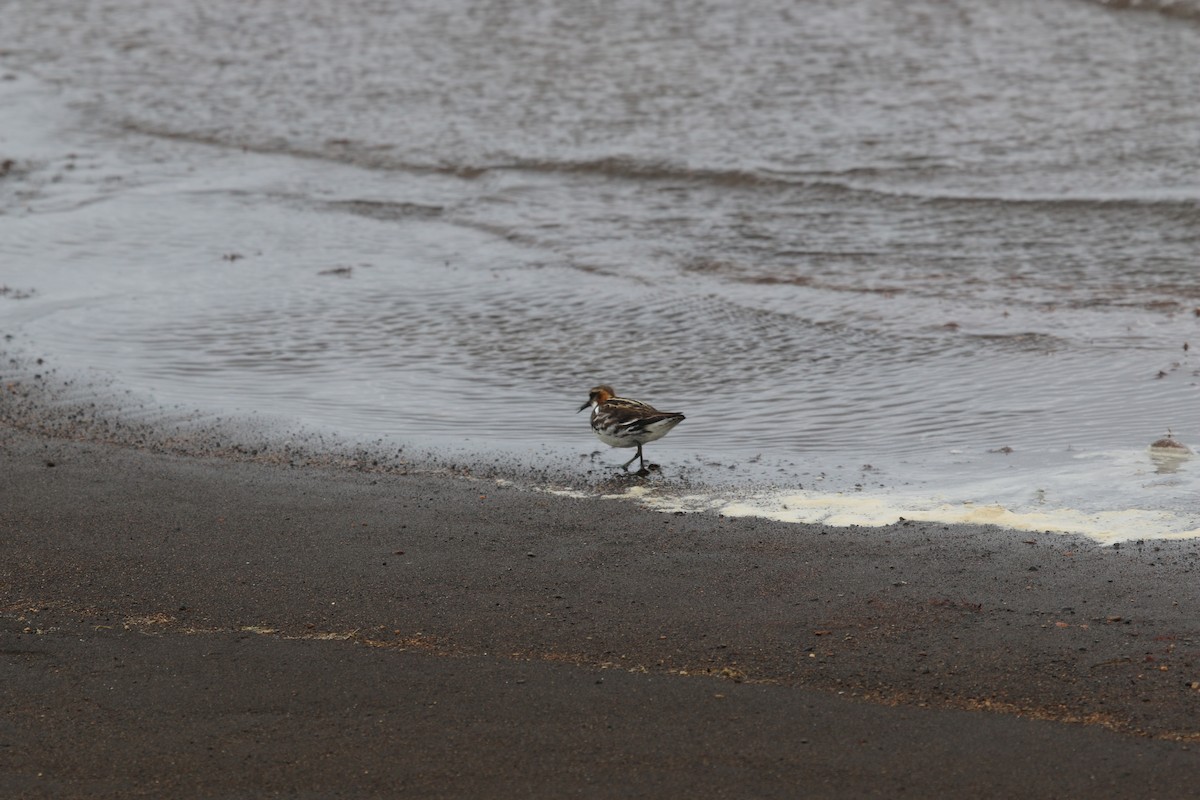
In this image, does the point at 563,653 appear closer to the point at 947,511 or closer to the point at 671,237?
the point at 947,511

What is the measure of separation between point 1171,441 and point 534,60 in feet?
49.8

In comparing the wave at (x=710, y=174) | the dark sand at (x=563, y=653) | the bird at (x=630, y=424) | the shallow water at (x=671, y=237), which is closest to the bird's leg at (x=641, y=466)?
the bird at (x=630, y=424)

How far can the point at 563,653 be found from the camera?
5406mm

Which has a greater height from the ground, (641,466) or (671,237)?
(671,237)

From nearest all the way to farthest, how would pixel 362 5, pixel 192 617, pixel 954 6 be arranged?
pixel 192 617
pixel 954 6
pixel 362 5

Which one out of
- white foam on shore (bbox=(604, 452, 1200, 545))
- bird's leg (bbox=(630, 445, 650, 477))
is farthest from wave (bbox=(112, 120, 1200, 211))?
bird's leg (bbox=(630, 445, 650, 477))

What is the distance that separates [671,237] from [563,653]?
8365 millimetres

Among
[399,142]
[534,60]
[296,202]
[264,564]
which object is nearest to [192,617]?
[264,564]

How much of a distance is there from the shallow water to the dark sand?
85 centimetres

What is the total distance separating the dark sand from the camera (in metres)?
4.62

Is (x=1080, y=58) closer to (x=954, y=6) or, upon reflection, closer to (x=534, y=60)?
(x=954, y=6)

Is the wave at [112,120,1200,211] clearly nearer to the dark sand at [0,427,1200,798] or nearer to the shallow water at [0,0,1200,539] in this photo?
the shallow water at [0,0,1200,539]

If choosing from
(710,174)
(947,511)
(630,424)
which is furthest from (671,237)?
(947,511)

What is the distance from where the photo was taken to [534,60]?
21359 mm
